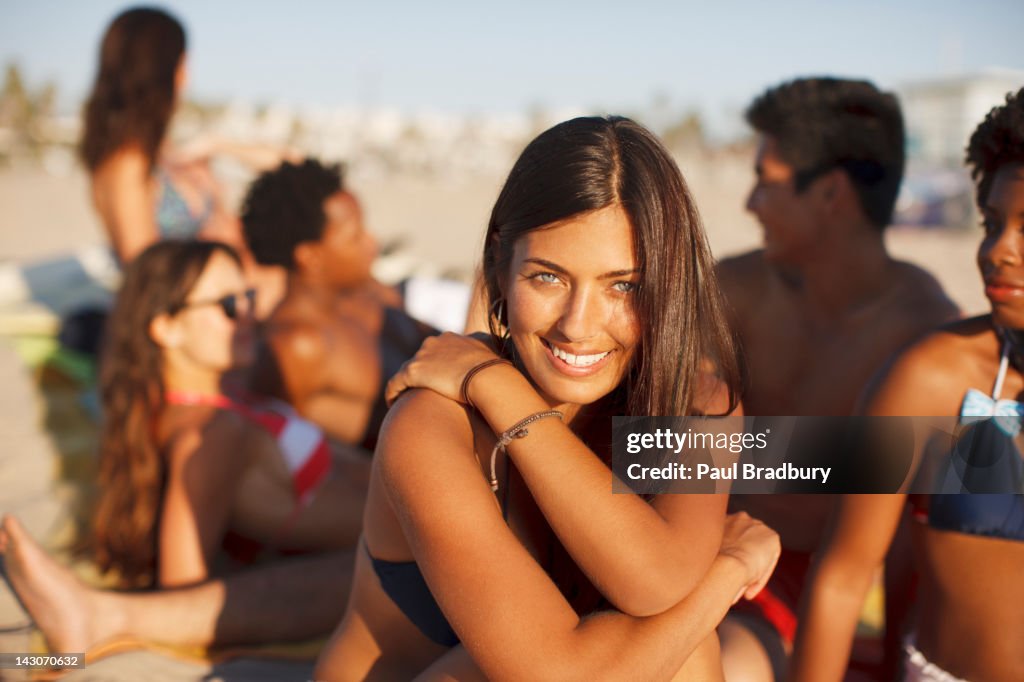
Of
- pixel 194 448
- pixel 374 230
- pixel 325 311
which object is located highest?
pixel 325 311

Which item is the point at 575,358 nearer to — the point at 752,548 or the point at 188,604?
the point at 752,548

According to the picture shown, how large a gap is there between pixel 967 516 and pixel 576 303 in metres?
1.08

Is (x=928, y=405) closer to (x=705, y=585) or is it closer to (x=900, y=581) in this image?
(x=705, y=585)

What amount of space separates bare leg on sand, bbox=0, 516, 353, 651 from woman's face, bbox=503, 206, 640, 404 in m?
1.71

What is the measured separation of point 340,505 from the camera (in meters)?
3.59

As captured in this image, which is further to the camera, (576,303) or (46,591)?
(46,591)

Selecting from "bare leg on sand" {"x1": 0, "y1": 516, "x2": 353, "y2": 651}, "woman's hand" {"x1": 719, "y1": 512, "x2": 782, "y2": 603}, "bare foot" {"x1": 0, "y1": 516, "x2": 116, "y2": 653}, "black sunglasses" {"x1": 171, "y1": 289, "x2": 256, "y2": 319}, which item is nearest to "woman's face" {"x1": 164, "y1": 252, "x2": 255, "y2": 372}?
"black sunglasses" {"x1": 171, "y1": 289, "x2": 256, "y2": 319}

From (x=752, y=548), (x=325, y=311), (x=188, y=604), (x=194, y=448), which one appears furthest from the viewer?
(x=325, y=311)

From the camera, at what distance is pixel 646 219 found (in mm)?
1851

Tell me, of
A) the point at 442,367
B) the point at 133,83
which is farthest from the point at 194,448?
the point at 133,83

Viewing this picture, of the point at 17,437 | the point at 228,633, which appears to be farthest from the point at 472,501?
the point at 17,437

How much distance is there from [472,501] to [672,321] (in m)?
0.57

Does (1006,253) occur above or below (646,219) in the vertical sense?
below

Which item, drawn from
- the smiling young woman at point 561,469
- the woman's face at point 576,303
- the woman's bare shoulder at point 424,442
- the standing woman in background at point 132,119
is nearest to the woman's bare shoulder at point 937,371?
the smiling young woman at point 561,469
